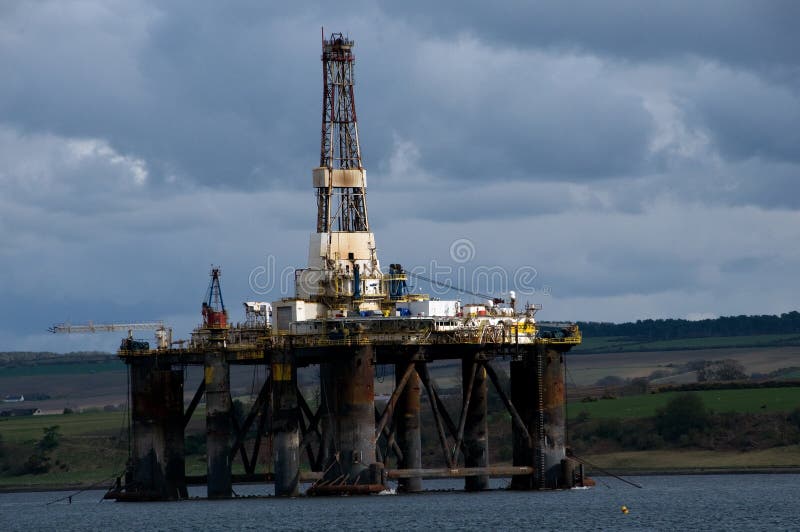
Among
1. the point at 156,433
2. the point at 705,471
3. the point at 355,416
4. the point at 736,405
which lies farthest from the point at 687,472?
the point at 156,433

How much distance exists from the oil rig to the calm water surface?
1895mm

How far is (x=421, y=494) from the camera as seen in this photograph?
13425 cm

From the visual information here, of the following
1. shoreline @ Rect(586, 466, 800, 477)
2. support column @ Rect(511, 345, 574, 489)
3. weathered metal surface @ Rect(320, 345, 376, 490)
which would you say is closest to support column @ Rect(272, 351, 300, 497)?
weathered metal surface @ Rect(320, 345, 376, 490)

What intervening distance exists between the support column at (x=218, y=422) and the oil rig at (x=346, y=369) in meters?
0.09

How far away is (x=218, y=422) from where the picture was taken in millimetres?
128375

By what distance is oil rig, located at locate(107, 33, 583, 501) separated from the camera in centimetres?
12569

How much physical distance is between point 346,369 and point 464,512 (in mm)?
12255

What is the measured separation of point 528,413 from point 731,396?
239ft

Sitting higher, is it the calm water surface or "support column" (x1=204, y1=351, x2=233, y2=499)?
"support column" (x1=204, y1=351, x2=233, y2=499)

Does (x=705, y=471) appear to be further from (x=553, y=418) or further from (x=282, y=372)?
(x=282, y=372)

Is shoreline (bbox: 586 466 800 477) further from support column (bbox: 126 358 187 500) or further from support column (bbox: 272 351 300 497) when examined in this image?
support column (bbox: 272 351 300 497)

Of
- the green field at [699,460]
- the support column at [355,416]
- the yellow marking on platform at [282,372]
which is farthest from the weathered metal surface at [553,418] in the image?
the green field at [699,460]

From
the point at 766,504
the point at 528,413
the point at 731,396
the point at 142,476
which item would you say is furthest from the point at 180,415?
the point at 731,396

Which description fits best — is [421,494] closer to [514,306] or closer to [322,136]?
[514,306]
